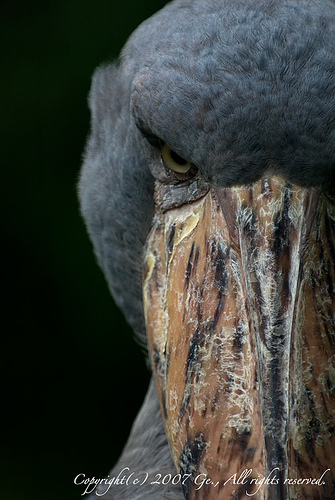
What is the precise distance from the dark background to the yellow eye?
2055 mm

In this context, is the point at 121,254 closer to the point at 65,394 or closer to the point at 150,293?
the point at 150,293

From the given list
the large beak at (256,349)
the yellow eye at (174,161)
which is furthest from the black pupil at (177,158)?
the large beak at (256,349)

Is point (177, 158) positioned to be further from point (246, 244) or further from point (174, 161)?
point (246, 244)

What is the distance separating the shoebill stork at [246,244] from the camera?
159 centimetres

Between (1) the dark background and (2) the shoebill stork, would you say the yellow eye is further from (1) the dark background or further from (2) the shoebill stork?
(1) the dark background

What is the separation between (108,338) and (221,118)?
2610mm

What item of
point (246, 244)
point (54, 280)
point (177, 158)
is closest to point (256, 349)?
point (246, 244)

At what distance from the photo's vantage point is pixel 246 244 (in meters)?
1.67

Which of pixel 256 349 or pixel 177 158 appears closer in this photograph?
pixel 256 349

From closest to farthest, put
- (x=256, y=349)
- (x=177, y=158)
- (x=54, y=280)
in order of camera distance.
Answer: (x=256, y=349) < (x=177, y=158) < (x=54, y=280)

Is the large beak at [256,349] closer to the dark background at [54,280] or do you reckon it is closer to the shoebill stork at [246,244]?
the shoebill stork at [246,244]

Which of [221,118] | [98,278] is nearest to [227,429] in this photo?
[221,118]

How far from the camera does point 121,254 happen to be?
7.21ft

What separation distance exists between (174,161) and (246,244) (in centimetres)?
32
